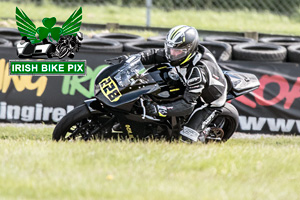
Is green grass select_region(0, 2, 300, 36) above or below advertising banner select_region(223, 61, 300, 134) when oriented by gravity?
above

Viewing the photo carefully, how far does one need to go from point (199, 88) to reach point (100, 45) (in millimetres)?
4362

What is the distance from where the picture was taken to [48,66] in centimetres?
910

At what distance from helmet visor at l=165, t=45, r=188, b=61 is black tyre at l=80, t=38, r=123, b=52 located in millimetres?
2914

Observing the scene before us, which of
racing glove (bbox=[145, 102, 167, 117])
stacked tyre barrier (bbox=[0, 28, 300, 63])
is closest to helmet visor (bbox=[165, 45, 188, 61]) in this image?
racing glove (bbox=[145, 102, 167, 117])

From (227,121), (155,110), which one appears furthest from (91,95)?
(155,110)

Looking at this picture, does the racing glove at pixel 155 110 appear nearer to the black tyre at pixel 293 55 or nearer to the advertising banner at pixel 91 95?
the advertising banner at pixel 91 95

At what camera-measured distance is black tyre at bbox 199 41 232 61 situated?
9725mm

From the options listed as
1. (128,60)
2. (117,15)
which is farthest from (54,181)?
(117,15)

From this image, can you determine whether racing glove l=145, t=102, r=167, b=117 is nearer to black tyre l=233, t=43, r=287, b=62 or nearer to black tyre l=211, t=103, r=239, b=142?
black tyre l=211, t=103, r=239, b=142

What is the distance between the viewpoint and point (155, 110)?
21.2 feet

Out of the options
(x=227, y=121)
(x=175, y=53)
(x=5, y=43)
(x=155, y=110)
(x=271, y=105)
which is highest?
(x=175, y=53)

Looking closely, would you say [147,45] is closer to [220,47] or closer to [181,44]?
[220,47]

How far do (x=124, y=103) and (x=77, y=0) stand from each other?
8598 millimetres

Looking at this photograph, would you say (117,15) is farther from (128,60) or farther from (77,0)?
(128,60)
